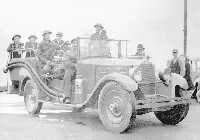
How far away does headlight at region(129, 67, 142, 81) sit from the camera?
6316 mm

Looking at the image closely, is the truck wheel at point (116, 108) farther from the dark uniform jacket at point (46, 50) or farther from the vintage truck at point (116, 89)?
the dark uniform jacket at point (46, 50)

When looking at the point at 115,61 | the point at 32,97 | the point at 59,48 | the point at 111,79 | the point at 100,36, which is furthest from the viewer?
the point at 59,48

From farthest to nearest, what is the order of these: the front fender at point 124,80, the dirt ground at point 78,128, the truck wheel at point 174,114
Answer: the truck wheel at point 174,114, the front fender at point 124,80, the dirt ground at point 78,128

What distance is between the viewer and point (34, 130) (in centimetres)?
640

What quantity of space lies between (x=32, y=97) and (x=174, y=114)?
3974 mm

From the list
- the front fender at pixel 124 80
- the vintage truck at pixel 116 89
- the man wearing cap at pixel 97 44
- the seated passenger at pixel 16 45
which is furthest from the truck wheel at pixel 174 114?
the seated passenger at pixel 16 45

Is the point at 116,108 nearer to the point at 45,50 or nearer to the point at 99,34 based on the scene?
the point at 99,34

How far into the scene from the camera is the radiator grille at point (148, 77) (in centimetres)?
671

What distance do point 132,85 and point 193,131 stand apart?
1.60 meters

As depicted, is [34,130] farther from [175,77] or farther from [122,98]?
[175,77]

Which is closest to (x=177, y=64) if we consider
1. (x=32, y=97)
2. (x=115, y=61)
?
(x=115, y=61)

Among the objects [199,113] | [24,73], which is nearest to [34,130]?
[24,73]

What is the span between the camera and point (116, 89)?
6297 millimetres

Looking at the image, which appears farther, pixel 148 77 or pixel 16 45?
pixel 16 45
